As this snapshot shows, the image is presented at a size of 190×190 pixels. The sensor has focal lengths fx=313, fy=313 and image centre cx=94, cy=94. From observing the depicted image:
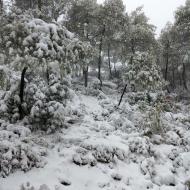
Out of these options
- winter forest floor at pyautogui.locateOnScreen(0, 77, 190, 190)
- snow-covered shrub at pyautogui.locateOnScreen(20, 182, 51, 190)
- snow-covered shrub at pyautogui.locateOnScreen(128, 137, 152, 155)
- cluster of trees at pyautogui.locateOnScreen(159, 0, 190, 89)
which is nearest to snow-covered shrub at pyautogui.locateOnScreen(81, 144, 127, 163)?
winter forest floor at pyautogui.locateOnScreen(0, 77, 190, 190)

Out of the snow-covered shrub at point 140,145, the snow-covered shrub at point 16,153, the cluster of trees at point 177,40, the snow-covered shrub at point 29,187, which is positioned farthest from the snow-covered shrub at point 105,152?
the cluster of trees at point 177,40

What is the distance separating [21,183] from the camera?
8328 millimetres

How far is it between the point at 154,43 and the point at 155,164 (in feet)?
68.2

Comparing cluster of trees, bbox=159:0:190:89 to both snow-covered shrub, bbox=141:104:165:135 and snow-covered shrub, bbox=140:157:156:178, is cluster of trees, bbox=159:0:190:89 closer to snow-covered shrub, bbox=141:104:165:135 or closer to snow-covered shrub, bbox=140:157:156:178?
snow-covered shrub, bbox=141:104:165:135

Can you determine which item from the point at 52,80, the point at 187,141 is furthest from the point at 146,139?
the point at 52,80

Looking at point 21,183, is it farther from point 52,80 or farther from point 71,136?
point 52,80

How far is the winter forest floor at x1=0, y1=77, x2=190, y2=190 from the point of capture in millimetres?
8922

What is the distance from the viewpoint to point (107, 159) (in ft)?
33.9

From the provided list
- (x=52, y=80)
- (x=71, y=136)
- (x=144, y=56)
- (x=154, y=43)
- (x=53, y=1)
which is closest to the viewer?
(x=71, y=136)

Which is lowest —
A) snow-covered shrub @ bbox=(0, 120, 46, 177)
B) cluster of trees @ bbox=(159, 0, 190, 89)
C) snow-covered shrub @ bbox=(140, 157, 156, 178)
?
snow-covered shrub @ bbox=(140, 157, 156, 178)

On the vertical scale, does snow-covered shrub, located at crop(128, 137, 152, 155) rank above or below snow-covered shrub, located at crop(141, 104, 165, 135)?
below

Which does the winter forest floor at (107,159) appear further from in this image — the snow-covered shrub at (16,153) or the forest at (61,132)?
the snow-covered shrub at (16,153)

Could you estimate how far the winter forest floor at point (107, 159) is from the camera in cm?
892

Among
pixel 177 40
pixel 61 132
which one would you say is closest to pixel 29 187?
pixel 61 132
